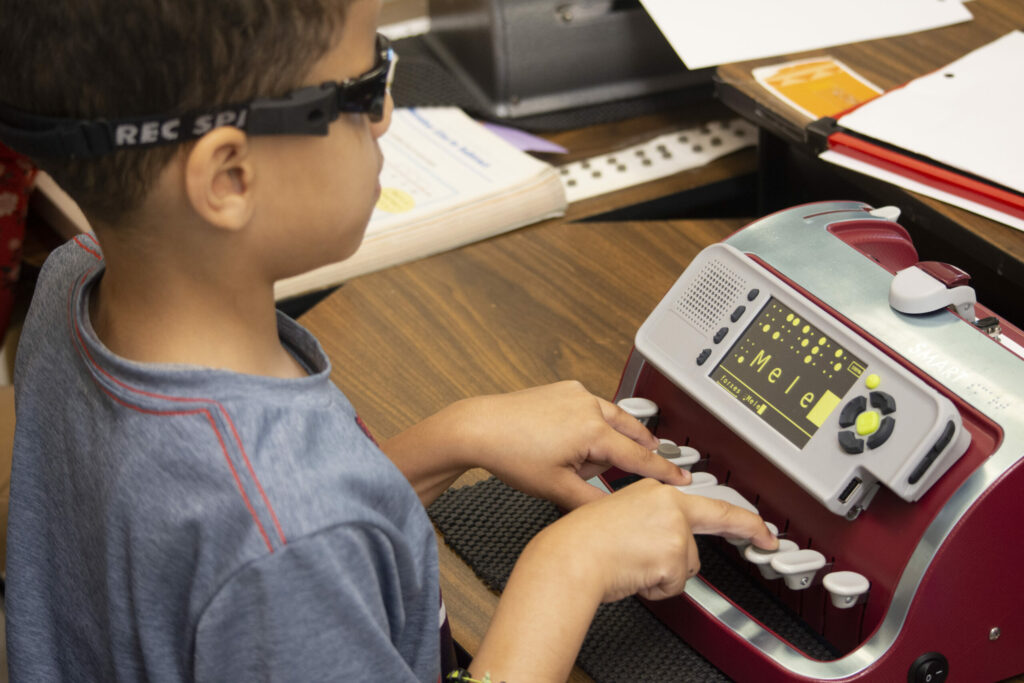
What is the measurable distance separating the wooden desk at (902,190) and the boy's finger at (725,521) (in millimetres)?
396

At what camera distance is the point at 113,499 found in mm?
640

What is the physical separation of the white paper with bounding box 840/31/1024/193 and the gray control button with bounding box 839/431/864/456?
439mm

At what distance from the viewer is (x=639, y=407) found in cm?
93

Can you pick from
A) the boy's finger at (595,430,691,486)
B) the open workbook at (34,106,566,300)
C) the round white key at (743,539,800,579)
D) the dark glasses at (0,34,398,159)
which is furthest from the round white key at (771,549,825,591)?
the open workbook at (34,106,566,300)

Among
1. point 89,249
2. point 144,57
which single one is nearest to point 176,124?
point 144,57

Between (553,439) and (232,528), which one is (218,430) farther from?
(553,439)

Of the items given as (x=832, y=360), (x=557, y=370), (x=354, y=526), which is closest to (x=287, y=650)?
(x=354, y=526)

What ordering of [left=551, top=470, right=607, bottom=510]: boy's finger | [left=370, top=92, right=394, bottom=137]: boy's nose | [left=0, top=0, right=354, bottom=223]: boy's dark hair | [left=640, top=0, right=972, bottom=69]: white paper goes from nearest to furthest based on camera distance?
1. [left=0, top=0, right=354, bottom=223]: boy's dark hair
2. [left=370, top=92, right=394, bottom=137]: boy's nose
3. [left=551, top=470, right=607, bottom=510]: boy's finger
4. [left=640, top=0, right=972, bottom=69]: white paper

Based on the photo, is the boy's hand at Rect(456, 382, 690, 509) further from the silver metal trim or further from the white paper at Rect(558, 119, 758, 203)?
the white paper at Rect(558, 119, 758, 203)

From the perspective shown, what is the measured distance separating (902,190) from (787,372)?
0.38m

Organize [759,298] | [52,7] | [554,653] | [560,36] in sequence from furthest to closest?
[560,36] → [759,298] → [554,653] → [52,7]

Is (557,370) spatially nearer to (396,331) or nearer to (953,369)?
(396,331)

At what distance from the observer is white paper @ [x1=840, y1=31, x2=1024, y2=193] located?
1101 mm

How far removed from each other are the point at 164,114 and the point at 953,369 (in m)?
0.56
